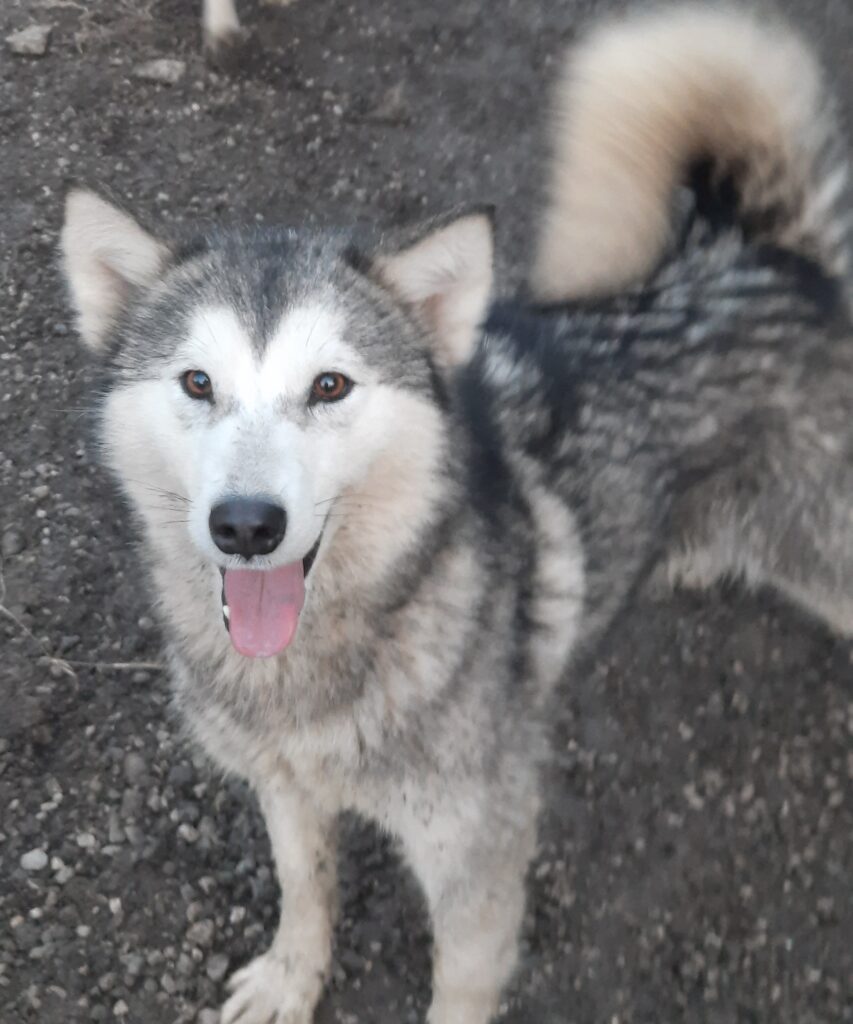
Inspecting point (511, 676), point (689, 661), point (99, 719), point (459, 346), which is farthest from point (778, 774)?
point (99, 719)

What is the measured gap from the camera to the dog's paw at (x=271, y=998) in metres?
2.30

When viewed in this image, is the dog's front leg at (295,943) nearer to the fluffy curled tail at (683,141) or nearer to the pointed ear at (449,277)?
the pointed ear at (449,277)

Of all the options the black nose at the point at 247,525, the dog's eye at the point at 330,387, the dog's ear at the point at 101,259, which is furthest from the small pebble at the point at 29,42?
the black nose at the point at 247,525

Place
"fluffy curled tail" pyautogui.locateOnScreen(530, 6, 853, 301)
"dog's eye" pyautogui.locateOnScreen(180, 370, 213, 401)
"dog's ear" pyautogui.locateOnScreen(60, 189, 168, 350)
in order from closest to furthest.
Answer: "dog's eye" pyautogui.locateOnScreen(180, 370, 213, 401)
"dog's ear" pyautogui.locateOnScreen(60, 189, 168, 350)
"fluffy curled tail" pyautogui.locateOnScreen(530, 6, 853, 301)

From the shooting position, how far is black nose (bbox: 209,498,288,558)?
146cm

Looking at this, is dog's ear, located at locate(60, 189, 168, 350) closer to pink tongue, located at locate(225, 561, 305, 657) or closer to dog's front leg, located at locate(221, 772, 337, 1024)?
pink tongue, located at locate(225, 561, 305, 657)

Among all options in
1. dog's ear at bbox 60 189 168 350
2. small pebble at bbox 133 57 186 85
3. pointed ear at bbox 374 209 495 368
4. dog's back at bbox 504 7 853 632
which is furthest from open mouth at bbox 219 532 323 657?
small pebble at bbox 133 57 186 85

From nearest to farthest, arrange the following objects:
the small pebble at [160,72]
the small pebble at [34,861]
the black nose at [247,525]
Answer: the black nose at [247,525] → the small pebble at [34,861] → the small pebble at [160,72]

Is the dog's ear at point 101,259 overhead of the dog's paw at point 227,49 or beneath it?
beneath

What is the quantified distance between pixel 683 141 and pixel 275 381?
1.28m

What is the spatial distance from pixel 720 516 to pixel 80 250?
178 cm

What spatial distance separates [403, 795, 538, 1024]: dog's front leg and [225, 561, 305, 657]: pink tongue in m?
0.54

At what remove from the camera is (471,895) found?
1.97 metres

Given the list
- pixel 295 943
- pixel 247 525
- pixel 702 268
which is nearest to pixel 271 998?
pixel 295 943
